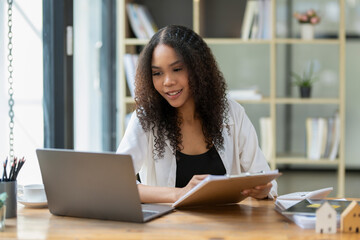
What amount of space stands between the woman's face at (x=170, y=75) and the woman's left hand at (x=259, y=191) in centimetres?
46

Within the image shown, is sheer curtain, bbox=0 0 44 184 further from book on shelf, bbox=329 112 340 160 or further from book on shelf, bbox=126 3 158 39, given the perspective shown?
book on shelf, bbox=329 112 340 160

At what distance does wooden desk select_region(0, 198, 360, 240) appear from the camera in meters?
1.32

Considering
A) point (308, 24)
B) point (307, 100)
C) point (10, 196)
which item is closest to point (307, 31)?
point (308, 24)

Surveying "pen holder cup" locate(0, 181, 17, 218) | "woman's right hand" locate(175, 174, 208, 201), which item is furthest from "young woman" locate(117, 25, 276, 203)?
"pen holder cup" locate(0, 181, 17, 218)

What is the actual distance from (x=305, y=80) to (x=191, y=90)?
2299mm

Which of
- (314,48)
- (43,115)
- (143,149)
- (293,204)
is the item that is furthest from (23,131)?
(314,48)

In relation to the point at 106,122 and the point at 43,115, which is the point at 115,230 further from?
the point at 106,122

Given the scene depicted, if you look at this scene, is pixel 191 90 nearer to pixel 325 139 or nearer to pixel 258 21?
pixel 258 21

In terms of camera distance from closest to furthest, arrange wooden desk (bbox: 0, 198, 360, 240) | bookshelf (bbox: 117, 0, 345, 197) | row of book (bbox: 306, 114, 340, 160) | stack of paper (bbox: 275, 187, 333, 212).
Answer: wooden desk (bbox: 0, 198, 360, 240)
stack of paper (bbox: 275, 187, 333, 212)
bookshelf (bbox: 117, 0, 345, 197)
row of book (bbox: 306, 114, 340, 160)

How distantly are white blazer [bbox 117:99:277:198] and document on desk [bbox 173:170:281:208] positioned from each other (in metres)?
0.41

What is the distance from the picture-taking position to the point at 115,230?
1.37 m

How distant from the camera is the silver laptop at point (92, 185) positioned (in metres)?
1.39

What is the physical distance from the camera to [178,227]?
1398 millimetres

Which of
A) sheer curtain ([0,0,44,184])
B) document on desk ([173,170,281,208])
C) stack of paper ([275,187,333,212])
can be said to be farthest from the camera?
sheer curtain ([0,0,44,184])
